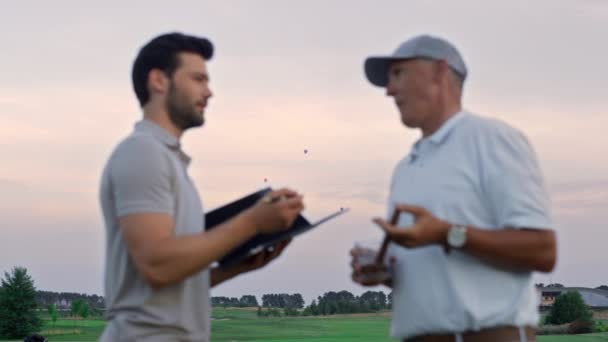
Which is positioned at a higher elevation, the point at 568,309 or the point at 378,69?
the point at 568,309

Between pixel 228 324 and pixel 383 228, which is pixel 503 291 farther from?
pixel 228 324

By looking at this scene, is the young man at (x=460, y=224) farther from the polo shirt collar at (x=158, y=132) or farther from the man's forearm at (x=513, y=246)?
the polo shirt collar at (x=158, y=132)

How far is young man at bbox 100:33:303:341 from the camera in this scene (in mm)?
5012

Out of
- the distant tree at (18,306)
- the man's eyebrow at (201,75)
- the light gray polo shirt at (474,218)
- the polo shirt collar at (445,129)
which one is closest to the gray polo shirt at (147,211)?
the man's eyebrow at (201,75)

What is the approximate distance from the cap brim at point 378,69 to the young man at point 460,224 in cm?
22

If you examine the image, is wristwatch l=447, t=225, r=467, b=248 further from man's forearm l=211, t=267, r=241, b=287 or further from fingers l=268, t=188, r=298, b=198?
man's forearm l=211, t=267, r=241, b=287

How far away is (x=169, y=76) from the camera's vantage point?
554 cm

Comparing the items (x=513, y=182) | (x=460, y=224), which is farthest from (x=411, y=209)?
(x=513, y=182)

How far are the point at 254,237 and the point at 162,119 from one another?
0.83m

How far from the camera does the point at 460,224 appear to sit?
16.3 ft

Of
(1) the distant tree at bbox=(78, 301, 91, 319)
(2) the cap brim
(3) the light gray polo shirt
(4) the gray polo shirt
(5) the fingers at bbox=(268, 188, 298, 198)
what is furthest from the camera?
(1) the distant tree at bbox=(78, 301, 91, 319)

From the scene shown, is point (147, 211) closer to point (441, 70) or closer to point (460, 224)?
point (460, 224)

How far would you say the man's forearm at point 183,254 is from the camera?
496 centimetres

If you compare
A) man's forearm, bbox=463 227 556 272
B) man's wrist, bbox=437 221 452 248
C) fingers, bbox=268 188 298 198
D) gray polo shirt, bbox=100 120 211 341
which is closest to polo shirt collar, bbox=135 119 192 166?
gray polo shirt, bbox=100 120 211 341
